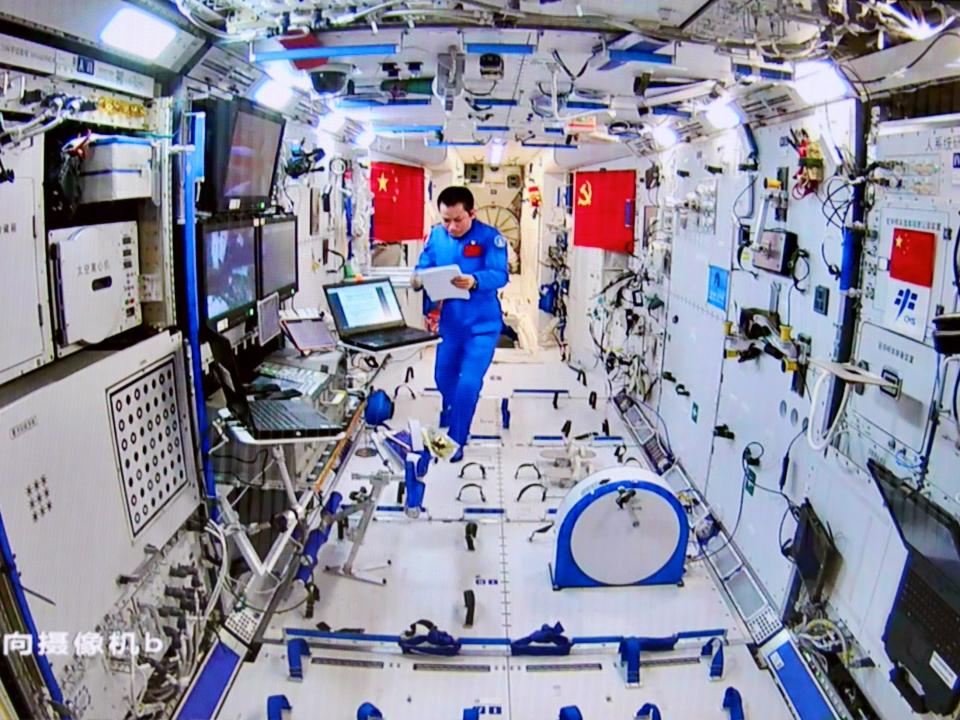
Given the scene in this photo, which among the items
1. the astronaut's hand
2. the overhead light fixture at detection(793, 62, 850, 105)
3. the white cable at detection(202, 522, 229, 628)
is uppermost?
the overhead light fixture at detection(793, 62, 850, 105)

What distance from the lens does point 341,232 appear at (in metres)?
7.03

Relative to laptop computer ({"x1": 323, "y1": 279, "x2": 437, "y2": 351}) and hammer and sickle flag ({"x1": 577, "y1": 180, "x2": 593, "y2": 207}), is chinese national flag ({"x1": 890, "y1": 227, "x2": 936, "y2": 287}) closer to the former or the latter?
laptop computer ({"x1": 323, "y1": 279, "x2": 437, "y2": 351})

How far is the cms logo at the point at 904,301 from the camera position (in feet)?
8.74

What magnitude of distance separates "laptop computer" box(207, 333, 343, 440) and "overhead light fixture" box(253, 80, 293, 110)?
169 cm

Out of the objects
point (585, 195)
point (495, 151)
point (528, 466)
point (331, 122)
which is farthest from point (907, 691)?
point (495, 151)

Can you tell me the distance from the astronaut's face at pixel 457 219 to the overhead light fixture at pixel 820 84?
248 centimetres

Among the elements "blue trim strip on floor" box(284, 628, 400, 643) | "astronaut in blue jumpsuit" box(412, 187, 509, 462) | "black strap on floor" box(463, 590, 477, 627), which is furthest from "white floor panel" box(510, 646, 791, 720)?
"astronaut in blue jumpsuit" box(412, 187, 509, 462)

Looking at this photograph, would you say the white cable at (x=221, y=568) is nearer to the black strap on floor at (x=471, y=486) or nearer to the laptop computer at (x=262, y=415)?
the laptop computer at (x=262, y=415)

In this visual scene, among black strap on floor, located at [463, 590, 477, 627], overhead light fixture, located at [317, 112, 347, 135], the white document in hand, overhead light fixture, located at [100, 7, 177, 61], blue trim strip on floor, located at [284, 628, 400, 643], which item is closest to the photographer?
overhead light fixture, located at [100, 7, 177, 61]

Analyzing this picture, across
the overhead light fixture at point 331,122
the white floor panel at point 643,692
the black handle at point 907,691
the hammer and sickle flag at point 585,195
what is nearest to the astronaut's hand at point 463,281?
the overhead light fixture at point 331,122

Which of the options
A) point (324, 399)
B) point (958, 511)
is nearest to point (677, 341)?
point (324, 399)

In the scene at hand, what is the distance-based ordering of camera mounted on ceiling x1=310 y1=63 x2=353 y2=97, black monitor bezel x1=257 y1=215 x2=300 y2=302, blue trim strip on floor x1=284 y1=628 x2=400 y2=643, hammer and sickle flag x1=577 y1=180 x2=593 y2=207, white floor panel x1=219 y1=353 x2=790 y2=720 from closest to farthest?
1. white floor panel x1=219 y1=353 x2=790 y2=720
2. blue trim strip on floor x1=284 y1=628 x2=400 y2=643
3. camera mounted on ceiling x1=310 y1=63 x2=353 y2=97
4. black monitor bezel x1=257 y1=215 x2=300 y2=302
5. hammer and sickle flag x1=577 y1=180 x2=593 y2=207

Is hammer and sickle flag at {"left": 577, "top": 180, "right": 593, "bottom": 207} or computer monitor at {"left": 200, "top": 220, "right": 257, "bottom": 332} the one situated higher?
hammer and sickle flag at {"left": 577, "top": 180, "right": 593, "bottom": 207}

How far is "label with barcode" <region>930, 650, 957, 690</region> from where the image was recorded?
90.4 inches
